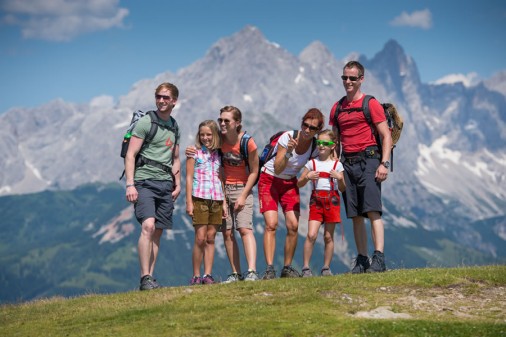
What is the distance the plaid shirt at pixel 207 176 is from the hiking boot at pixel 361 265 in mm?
4135

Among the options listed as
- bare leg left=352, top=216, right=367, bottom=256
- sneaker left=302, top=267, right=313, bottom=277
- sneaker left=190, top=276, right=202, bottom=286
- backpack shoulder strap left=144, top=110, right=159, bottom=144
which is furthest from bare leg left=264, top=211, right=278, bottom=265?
backpack shoulder strap left=144, top=110, right=159, bottom=144

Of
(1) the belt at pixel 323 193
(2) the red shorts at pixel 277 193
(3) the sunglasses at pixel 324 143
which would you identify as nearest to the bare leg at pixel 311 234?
(2) the red shorts at pixel 277 193

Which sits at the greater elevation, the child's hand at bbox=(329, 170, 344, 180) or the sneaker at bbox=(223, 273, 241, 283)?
the child's hand at bbox=(329, 170, 344, 180)

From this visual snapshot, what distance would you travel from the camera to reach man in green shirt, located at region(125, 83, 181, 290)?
17.9 meters

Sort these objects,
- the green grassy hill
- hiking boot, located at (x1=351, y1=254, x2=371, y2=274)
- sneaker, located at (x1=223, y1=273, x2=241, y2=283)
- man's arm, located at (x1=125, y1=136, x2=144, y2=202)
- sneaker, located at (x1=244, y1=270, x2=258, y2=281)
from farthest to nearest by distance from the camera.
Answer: hiking boot, located at (x1=351, y1=254, x2=371, y2=274) → sneaker, located at (x1=223, y1=273, x2=241, y2=283) → sneaker, located at (x1=244, y1=270, x2=258, y2=281) → man's arm, located at (x1=125, y1=136, x2=144, y2=202) → the green grassy hill

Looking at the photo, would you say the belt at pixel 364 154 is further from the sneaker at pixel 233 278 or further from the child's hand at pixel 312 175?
the sneaker at pixel 233 278

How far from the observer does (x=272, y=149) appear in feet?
63.2

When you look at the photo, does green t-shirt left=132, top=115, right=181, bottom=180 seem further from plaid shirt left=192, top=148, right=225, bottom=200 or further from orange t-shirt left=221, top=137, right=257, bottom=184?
orange t-shirt left=221, top=137, right=257, bottom=184

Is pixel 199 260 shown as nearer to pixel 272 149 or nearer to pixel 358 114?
pixel 272 149

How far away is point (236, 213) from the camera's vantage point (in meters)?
19.2

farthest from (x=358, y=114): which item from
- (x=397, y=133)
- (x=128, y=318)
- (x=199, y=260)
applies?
(x=128, y=318)

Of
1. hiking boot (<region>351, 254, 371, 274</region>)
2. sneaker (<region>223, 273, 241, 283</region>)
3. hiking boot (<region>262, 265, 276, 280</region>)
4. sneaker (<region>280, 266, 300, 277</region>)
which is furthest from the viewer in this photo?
hiking boot (<region>351, 254, 371, 274</region>)

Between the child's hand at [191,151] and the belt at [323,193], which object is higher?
the child's hand at [191,151]

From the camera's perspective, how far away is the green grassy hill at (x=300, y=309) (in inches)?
526
